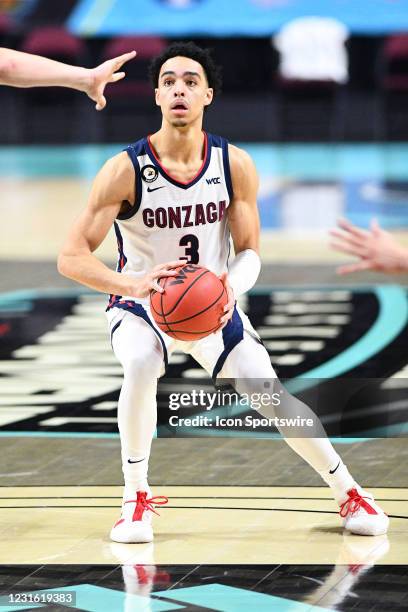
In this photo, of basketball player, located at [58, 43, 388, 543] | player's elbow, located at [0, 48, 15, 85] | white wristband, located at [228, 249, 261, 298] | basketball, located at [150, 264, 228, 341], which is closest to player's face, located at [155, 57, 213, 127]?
basketball player, located at [58, 43, 388, 543]

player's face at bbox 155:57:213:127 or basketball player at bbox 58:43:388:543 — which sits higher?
player's face at bbox 155:57:213:127

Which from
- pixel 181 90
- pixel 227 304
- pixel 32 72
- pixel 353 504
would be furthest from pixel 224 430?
pixel 32 72

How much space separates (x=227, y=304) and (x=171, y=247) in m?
0.57

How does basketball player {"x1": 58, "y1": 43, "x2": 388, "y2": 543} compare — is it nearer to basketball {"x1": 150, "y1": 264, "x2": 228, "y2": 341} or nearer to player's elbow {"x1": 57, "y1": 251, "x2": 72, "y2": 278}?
player's elbow {"x1": 57, "y1": 251, "x2": 72, "y2": 278}

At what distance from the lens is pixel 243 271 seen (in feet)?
20.8

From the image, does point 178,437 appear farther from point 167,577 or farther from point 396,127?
point 396,127

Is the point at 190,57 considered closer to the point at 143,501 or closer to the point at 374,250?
the point at 374,250

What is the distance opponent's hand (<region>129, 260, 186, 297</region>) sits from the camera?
19.3 ft

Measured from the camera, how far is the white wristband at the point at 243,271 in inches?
247

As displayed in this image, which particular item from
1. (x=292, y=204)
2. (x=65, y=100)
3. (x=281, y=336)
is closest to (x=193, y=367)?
(x=281, y=336)

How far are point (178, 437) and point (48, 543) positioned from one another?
1.83 metres

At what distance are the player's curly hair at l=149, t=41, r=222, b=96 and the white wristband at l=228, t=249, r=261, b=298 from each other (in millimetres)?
797

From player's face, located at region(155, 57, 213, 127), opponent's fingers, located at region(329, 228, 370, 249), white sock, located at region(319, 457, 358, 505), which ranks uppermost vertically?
player's face, located at region(155, 57, 213, 127)

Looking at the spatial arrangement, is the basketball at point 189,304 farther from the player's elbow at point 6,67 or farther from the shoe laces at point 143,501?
the player's elbow at point 6,67
